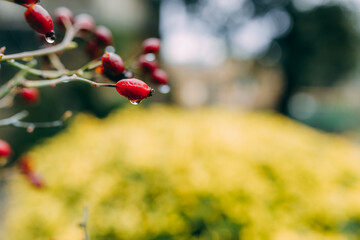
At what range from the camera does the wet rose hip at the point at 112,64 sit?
2.11 ft

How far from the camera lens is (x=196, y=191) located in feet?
5.88

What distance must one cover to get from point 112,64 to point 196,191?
4.28 feet

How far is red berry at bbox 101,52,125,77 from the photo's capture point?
2.11 feet


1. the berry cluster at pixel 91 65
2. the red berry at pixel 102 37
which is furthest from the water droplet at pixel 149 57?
the red berry at pixel 102 37

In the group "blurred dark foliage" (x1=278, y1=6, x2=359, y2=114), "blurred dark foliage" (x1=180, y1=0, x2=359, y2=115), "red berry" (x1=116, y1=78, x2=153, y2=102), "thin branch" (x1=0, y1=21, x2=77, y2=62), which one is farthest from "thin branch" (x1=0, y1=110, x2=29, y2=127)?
"blurred dark foliage" (x1=278, y1=6, x2=359, y2=114)

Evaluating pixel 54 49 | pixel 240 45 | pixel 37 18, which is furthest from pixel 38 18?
pixel 240 45

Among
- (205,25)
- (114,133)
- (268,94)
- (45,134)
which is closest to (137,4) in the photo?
(205,25)

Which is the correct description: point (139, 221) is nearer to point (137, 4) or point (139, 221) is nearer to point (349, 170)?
point (349, 170)

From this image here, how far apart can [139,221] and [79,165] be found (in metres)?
0.89

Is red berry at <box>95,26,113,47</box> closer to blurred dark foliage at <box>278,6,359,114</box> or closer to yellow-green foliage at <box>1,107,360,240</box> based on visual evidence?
yellow-green foliage at <box>1,107,360,240</box>

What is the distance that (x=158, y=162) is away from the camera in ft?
6.97

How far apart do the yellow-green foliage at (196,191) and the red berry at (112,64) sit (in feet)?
3.12

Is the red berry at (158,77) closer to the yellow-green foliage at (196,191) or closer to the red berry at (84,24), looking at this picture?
the red berry at (84,24)

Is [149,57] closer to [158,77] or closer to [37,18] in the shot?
[158,77]
